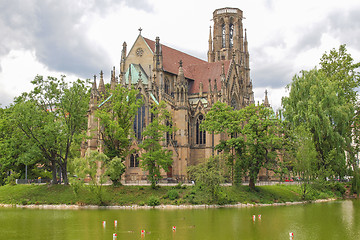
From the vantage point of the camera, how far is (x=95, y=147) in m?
59.8

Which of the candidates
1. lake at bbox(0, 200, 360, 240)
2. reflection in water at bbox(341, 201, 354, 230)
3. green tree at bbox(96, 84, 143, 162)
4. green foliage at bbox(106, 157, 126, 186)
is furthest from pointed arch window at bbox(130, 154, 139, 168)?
reflection in water at bbox(341, 201, 354, 230)

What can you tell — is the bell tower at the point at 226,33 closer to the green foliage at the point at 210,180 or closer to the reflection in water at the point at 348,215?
the green foliage at the point at 210,180

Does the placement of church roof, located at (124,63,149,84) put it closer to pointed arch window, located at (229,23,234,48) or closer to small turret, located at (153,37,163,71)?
small turret, located at (153,37,163,71)

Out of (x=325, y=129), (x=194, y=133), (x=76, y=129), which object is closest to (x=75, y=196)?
(x=76, y=129)

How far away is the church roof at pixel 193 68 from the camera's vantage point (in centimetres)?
6825

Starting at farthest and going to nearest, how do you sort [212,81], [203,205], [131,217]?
[212,81] < [203,205] < [131,217]

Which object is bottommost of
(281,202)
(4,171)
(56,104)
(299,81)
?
(281,202)

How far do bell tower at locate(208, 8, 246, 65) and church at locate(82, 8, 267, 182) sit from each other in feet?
3.37

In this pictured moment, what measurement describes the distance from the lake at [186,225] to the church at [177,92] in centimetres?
1817

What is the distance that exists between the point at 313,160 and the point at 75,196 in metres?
27.6

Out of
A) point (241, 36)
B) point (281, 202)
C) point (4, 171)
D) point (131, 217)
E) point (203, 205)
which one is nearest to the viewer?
point (131, 217)

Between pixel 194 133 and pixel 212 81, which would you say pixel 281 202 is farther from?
pixel 212 81

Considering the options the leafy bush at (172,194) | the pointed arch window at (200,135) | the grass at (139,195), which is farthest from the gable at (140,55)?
the leafy bush at (172,194)

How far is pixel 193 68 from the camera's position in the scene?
74.1 meters
